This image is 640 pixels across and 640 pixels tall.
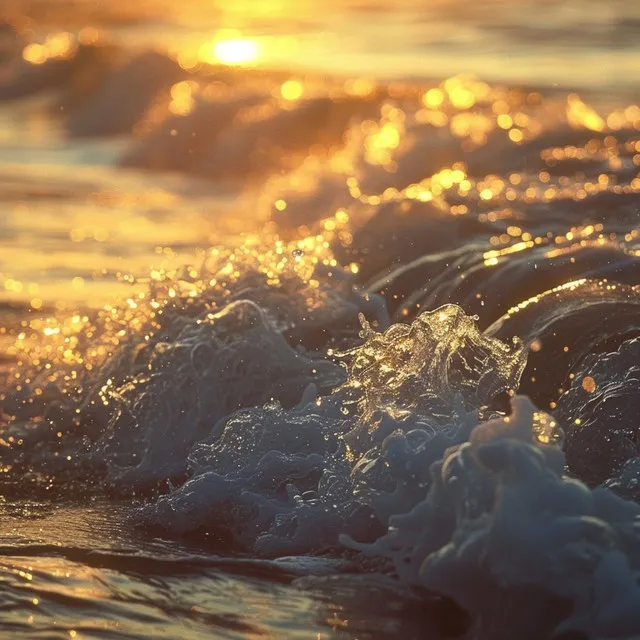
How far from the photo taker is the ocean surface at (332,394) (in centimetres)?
353

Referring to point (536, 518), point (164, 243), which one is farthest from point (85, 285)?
point (536, 518)

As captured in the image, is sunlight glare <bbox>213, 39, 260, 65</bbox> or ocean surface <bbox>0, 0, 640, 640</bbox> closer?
ocean surface <bbox>0, 0, 640, 640</bbox>

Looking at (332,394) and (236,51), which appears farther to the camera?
(236,51)

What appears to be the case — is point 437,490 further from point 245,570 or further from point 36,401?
point 36,401

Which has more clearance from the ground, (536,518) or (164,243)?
(164,243)

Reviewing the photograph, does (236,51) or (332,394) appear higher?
(236,51)

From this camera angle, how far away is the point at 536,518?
3471 millimetres

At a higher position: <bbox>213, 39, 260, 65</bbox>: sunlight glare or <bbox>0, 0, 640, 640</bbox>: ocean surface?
<bbox>213, 39, 260, 65</bbox>: sunlight glare

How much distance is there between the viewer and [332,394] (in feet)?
15.8

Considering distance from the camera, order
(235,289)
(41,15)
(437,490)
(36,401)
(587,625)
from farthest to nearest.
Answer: (41,15), (235,289), (36,401), (437,490), (587,625)

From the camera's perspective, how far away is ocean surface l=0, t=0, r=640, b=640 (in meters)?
3.53

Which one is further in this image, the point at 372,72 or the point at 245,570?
the point at 372,72

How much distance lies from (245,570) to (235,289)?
2.64m

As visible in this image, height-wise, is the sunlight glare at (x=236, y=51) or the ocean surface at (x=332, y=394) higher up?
the sunlight glare at (x=236, y=51)
